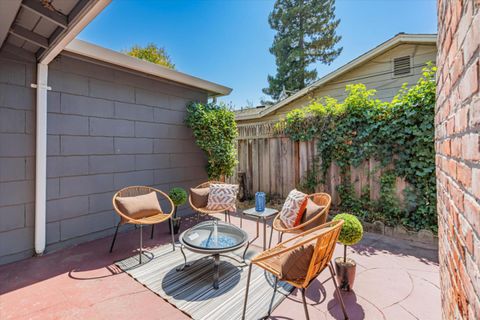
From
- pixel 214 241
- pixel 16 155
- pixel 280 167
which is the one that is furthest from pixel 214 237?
pixel 280 167

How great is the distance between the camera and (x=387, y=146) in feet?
12.2

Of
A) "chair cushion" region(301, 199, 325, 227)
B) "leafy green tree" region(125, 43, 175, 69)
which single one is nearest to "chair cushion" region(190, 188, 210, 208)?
"chair cushion" region(301, 199, 325, 227)

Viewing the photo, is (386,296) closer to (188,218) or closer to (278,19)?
(188,218)

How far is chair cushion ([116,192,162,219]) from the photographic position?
321cm

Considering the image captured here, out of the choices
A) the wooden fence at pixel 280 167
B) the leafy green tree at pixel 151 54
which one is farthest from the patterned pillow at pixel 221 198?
the leafy green tree at pixel 151 54

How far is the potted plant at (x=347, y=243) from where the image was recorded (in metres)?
2.21

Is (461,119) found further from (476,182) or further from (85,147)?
(85,147)

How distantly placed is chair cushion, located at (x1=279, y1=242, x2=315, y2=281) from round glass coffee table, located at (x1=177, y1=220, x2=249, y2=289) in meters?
0.76

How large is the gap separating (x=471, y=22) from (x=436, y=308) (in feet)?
7.82

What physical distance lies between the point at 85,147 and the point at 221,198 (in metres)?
2.18

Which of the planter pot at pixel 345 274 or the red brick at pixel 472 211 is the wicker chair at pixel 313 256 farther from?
the red brick at pixel 472 211

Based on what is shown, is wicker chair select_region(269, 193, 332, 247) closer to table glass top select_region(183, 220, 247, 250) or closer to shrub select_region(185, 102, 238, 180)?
table glass top select_region(183, 220, 247, 250)

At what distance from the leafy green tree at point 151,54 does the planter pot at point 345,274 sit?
346 inches

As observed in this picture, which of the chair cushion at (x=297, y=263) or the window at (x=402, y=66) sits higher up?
the window at (x=402, y=66)
